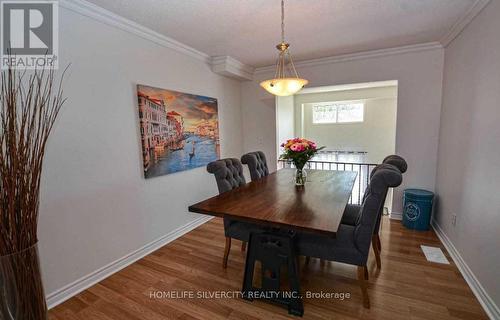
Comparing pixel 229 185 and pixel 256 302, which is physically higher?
pixel 229 185

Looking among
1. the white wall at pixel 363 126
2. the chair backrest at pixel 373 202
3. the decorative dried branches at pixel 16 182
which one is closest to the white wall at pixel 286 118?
the white wall at pixel 363 126

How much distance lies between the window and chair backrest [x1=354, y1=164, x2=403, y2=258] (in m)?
4.98

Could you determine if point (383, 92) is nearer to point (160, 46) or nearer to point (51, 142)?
point (160, 46)

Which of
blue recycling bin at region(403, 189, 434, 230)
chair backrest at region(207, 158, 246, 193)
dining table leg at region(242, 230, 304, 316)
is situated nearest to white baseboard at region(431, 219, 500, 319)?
blue recycling bin at region(403, 189, 434, 230)

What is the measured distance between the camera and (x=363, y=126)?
239 inches

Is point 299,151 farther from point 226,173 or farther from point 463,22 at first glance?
point 463,22

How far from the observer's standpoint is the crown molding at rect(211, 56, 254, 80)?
3500 millimetres

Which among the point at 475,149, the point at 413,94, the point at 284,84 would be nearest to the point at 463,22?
the point at 413,94

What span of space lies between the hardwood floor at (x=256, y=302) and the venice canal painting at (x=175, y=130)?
1.04 m

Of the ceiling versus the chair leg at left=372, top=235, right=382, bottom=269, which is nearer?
the ceiling

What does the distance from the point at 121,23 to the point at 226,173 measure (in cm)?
176

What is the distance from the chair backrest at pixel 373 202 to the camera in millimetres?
1571

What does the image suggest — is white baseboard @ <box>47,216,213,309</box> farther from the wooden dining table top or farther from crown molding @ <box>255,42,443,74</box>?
crown molding @ <box>255,42,443,74</box>

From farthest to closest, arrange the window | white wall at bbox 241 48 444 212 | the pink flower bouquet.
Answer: the window < white wall at bbox 241 48 444 212 < the pink flower bouquet
